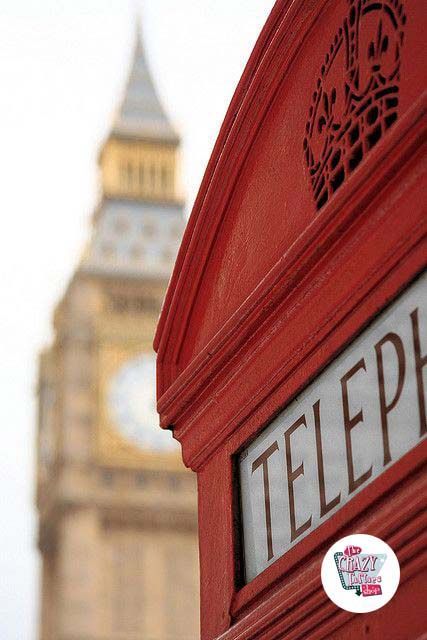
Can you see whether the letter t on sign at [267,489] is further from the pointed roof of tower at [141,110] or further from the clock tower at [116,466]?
the pointed roof of tower at [141,110]

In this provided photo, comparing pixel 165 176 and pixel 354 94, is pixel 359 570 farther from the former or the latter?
pixel 165 176

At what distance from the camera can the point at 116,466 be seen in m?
31.3

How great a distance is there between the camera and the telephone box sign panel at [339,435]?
2.38 metres

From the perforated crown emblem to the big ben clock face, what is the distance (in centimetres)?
2769

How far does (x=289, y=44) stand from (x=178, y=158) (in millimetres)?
30661

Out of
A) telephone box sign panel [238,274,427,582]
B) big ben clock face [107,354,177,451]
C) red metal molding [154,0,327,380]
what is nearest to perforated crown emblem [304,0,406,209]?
red metal molding [154,0,327,380]

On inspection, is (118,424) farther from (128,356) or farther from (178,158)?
(178,158)

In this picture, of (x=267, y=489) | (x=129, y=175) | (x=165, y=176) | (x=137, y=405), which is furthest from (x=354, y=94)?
(x=129, y=175)

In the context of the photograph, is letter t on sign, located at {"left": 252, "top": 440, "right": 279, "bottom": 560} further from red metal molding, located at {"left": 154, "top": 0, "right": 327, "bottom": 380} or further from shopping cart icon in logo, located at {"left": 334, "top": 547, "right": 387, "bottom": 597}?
red metal molding, located at {"left": 154, "top": 0, "right": 327, "bottom": 380}

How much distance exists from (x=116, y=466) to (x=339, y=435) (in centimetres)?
2889

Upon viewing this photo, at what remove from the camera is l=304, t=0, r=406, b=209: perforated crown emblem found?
258 cm

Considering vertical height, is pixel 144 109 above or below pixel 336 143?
above

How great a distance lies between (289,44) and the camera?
9.97 ft

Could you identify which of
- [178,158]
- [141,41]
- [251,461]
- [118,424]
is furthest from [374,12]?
[141,41]
